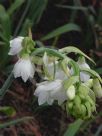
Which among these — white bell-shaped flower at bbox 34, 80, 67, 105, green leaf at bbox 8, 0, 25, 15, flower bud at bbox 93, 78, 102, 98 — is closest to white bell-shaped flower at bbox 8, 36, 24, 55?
white bell-shaped flower at bbox 34, 80, 67, 105

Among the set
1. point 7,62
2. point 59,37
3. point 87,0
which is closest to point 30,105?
point 7,62

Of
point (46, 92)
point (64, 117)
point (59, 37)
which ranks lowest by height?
point (64, 117)

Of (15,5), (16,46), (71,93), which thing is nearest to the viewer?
(71,93)

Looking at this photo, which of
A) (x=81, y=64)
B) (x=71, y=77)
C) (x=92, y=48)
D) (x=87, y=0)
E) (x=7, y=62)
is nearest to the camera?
(x=71, y=77)

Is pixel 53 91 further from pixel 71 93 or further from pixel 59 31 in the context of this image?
pixel 59 31

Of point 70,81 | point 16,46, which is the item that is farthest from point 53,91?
point 16,46

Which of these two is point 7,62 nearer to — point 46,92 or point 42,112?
point 42,112

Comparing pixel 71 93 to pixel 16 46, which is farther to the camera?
pixel 16 46

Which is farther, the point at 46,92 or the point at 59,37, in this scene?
the point at 59,37
